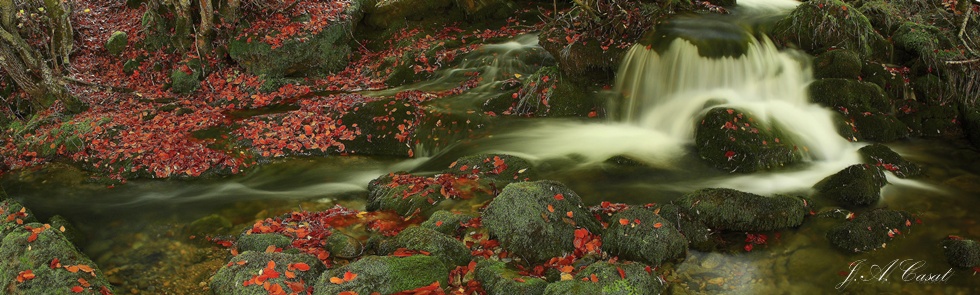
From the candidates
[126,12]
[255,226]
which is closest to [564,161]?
[255,226]

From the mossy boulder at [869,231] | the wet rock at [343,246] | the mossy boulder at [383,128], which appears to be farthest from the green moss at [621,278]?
the mossy boulder at [383,128]

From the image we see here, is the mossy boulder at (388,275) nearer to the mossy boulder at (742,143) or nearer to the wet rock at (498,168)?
the wet rock at (498,168)

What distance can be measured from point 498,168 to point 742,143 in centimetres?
355

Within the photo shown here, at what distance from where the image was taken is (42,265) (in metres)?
5.36

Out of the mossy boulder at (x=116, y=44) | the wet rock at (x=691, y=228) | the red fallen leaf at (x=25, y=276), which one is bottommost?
the wet rock at (x=691, y=228)

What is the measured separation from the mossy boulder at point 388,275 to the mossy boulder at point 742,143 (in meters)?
5.10

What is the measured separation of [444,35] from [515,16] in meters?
2.03

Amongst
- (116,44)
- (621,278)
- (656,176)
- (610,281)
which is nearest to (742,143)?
(656,176)

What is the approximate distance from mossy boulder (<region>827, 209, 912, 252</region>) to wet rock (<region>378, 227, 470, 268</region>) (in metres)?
4.01

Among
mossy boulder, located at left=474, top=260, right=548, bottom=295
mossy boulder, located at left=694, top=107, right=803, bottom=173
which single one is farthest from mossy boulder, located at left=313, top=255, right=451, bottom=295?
mossy boulder, located at left=694, top=107, right=803, bottom=173

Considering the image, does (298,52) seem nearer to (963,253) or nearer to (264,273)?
(264,273)

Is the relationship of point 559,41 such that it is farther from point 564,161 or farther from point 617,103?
point 564,161

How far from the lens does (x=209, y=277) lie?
602 cm

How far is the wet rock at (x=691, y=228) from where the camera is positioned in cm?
610
